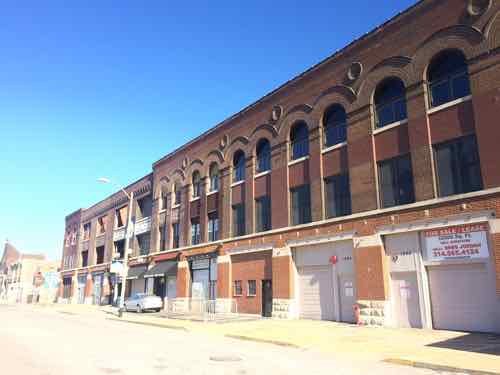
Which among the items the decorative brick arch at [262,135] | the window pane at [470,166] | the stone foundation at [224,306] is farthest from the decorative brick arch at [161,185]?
the window pane at [470,166]

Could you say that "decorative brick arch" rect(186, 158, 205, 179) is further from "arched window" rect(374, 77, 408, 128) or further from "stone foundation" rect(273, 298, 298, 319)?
"arched window" rect(374, 77, 408, 128)

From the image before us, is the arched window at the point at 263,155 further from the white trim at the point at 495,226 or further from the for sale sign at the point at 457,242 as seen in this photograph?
the white trim at the point at 495,226

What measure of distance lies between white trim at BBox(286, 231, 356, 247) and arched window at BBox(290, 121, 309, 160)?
5.04 metres

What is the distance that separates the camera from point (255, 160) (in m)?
27.9

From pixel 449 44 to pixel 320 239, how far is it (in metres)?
10.7

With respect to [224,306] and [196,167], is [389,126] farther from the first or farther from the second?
[196,167]

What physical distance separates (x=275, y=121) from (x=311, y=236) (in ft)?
26.5

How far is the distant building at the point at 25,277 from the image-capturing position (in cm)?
6619

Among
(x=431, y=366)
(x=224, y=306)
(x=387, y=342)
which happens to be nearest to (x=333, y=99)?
(x=387, y=342)

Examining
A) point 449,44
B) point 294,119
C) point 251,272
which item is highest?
point 449,44

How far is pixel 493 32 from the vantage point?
1611 centimetres

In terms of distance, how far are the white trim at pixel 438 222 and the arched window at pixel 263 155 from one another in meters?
9.97

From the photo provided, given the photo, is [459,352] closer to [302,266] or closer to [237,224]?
[302,266]

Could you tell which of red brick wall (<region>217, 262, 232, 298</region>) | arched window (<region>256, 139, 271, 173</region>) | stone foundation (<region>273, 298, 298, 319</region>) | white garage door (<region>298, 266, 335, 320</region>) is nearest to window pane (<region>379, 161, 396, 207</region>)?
white garage door (<region>298, 266, 335, 320</region>)
